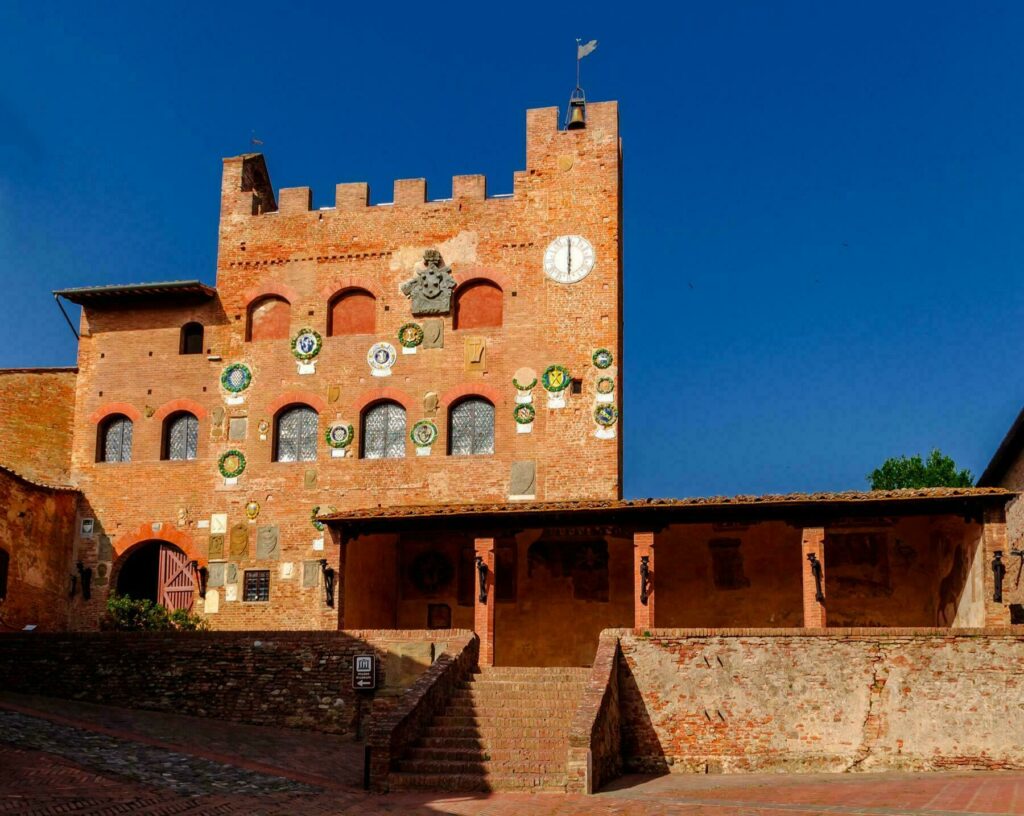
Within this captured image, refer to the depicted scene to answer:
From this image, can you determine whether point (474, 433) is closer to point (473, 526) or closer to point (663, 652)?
point (473, 526)

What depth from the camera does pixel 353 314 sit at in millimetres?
30859

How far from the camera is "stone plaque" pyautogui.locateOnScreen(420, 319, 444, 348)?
29922 millimetres

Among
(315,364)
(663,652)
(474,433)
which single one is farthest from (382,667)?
(315,364)

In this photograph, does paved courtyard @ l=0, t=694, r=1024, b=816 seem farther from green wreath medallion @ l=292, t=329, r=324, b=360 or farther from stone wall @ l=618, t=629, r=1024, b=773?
green wreath medallion @ l=292, t=329, r=324, b=360

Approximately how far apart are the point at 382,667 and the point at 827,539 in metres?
9.49

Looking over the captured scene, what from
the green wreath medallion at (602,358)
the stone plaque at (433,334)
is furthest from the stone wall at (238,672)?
the stone plaque at (433,334)

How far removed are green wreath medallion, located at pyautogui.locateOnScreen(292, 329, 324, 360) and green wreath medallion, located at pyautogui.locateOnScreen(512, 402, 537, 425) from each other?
507cm

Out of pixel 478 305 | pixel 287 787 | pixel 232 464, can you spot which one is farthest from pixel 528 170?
pixel 287 787

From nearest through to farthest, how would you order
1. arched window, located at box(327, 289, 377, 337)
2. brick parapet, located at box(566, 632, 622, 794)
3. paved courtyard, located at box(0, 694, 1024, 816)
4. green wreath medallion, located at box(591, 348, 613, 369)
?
paved courtyard, located at box(0, 694, 1024, 816) < brick parapet, located at box(566, 632, 622, 794) < green wreath medallion, located at box(591, 348, 613, 369) < arched window, located at box(327, 289, 377, 337)

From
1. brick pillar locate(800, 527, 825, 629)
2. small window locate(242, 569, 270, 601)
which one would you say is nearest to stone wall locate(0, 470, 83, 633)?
small window locate(242, 569, 270, 601)

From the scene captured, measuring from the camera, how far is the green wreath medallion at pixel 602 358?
28812 millimetres

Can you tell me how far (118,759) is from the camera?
1820 centimetres

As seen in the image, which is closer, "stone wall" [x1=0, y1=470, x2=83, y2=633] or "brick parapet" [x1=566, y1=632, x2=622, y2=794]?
"brick parapet" [x1=566, y1=632, x2=622, y2=794]

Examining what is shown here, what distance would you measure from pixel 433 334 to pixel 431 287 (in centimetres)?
113
